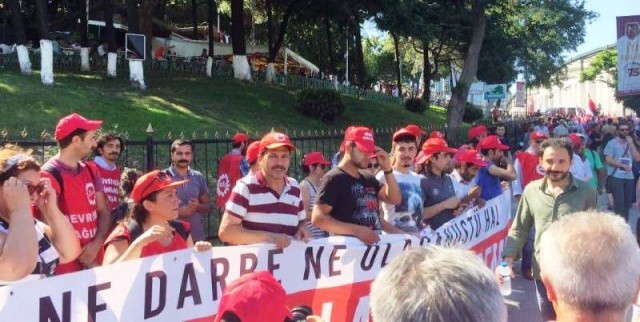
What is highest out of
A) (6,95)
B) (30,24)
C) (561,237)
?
(30,24)

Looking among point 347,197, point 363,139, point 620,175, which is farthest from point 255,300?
point 620,175

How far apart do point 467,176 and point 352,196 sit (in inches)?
105

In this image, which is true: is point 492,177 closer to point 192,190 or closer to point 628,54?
point 192,190

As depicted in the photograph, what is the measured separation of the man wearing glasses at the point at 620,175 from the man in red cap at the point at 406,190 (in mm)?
5957

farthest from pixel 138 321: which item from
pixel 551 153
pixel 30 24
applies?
pixel 30 24

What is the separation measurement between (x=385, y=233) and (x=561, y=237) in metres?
3.18

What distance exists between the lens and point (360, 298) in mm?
4762

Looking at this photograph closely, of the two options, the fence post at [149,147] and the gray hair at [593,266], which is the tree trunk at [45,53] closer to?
the fence post at [149,147]

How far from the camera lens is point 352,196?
4902mm

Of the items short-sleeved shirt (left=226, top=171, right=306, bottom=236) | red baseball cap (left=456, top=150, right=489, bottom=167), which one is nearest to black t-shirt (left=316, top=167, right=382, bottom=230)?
short-sleeved shirt (left=226, top=171, right=306, bottom=236)

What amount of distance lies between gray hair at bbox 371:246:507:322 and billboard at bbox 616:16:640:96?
36.6ft

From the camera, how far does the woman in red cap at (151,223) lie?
3.85 meters

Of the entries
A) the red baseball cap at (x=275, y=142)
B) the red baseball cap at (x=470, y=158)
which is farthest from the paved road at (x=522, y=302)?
the red baseball cap at (x=275, y=142)

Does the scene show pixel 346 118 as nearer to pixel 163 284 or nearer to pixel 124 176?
pixel 124 176
